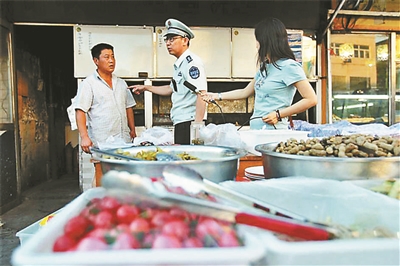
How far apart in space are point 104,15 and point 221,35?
1480 millimetres

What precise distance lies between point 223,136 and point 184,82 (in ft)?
3.37

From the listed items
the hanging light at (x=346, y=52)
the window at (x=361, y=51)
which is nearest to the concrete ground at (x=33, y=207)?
the hanging light at (x=346, y=52)

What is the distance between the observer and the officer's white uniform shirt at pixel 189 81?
8.04ft

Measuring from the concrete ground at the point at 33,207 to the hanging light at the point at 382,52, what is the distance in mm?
4754

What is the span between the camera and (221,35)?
4.00m

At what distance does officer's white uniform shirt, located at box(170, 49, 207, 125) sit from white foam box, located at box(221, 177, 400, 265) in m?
1.77

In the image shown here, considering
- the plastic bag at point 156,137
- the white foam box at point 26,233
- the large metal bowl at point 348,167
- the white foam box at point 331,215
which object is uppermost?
the plastic bag at point 156,137

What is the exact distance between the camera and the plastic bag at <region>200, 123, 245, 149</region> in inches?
58.9

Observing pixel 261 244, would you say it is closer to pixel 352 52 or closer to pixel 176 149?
pixel 176 149

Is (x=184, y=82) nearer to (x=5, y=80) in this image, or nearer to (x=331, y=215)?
(x=331, y=215)

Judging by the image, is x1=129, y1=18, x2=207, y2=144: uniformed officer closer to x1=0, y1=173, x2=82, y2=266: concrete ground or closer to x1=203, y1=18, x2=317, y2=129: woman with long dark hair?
x1=203, y1=18, x2=317, y2=129: woman with long dark hair

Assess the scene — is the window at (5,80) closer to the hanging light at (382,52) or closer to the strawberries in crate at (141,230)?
the strawberries in crate at (141,230)

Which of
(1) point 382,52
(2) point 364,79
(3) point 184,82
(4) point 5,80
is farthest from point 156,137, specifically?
(1) point 382,52

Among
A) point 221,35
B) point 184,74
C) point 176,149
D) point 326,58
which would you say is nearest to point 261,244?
point 176,149
